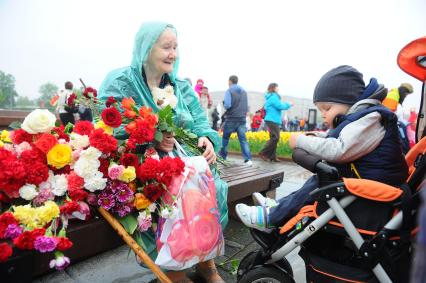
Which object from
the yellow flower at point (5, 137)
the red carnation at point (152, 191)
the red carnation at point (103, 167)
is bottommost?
the red carnation at point (152, 191)

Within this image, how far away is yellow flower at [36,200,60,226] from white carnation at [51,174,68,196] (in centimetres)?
8

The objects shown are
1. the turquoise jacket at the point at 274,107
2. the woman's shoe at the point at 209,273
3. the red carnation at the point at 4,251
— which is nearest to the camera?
the red carnation at the point at 4,251

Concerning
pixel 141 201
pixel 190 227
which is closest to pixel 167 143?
pixel 141 201

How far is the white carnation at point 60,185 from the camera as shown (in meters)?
1.35

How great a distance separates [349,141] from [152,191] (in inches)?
40.4

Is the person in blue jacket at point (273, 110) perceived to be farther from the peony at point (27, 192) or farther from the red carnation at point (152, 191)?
the peony at point (27, 192)

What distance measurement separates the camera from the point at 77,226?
55.6 inches

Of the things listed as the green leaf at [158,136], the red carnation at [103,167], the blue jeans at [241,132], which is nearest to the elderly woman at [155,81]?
the green leaf at [158,136]

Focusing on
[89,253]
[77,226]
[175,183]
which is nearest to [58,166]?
[77,226]

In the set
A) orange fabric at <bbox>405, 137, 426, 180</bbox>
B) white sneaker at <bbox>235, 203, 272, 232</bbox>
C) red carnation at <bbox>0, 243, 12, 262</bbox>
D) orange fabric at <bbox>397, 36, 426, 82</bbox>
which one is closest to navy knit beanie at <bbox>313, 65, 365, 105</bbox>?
orange fabric at <bbox>397, 36, 426, 82</bbox>

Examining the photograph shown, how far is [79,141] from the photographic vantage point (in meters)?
1.47

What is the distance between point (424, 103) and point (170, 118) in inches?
60.0

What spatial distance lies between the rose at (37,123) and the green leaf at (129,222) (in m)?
0.58

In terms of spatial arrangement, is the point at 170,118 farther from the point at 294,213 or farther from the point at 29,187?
the point at 294,213
